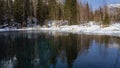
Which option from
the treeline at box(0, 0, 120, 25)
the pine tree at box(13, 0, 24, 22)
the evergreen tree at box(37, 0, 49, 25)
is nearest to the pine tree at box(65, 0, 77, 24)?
the treeline at box(0, 0, 120, 25)

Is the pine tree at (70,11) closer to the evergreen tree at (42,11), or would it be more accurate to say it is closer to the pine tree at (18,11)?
the evergreen tree at (42,11)

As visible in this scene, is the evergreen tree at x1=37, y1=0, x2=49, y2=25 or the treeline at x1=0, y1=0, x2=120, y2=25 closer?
the treeline at x1=0, y1=0, x2=120, y2=25

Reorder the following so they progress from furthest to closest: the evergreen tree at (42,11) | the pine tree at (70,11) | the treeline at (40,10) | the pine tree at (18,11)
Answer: the pine tree at (70,11) < the evergreen tree at (42,11) < the pine tree at (18,11) < the treeline at (40,10)

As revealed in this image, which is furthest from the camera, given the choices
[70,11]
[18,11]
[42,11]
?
[70,11]

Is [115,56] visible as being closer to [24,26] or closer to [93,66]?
[93,66]

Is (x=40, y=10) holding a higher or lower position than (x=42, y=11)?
higher

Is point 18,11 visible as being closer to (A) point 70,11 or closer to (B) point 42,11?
(B) point 42,11

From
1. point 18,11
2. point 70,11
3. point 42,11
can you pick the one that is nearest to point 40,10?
point 42,11

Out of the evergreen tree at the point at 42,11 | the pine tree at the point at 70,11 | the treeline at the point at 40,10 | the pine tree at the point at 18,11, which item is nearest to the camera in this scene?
the treeline at the point at 40,10

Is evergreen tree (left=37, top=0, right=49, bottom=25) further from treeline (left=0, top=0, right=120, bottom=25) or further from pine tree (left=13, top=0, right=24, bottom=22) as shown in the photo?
pine tree (left=13, top=0, right=24, bottom=22)

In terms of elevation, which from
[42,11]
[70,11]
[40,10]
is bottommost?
[70,11]

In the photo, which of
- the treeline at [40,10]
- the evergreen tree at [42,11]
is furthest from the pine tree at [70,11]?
the evergreen tree at [42,11]

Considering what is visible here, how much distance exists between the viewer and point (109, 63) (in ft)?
56.0

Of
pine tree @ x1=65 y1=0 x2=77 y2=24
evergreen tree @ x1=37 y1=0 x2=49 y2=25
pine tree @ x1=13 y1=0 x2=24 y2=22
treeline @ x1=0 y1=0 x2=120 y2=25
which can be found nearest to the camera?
treeline @ x1=0 y1=0 x2=120 y2=25
